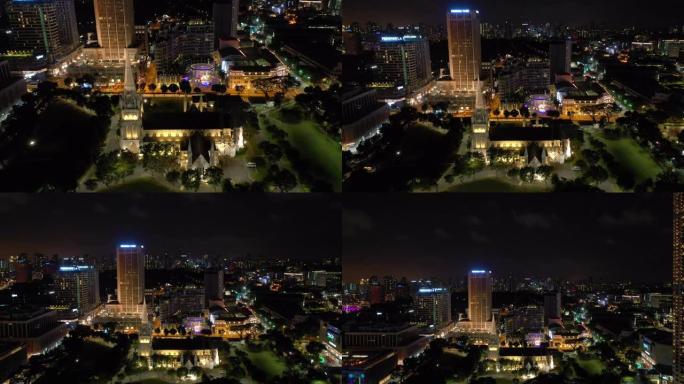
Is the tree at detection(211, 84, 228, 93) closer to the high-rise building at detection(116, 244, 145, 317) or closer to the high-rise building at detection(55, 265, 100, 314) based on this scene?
the high-rise building at detection(116, 244, 145, 317)

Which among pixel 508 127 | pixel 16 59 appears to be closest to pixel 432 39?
pixel 508 127

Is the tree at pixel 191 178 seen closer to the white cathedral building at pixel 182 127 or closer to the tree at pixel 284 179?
the white cathedral building at pixel 182 127

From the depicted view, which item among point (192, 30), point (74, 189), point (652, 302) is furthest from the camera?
point (652, 302)

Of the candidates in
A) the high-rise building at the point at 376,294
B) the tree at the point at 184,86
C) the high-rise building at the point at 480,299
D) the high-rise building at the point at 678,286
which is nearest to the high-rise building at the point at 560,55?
the high-rise building at the point at 678,286

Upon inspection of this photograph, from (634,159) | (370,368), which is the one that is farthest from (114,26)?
(634,159)

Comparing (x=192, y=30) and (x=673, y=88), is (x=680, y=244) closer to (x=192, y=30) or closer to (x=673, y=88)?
(x=673, y=88)

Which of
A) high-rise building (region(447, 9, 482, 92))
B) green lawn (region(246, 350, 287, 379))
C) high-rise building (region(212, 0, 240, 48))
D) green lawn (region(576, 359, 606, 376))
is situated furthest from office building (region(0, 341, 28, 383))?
green lawn (region(576, 359, 606, 376))

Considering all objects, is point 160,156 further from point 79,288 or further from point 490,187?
point 490,187
